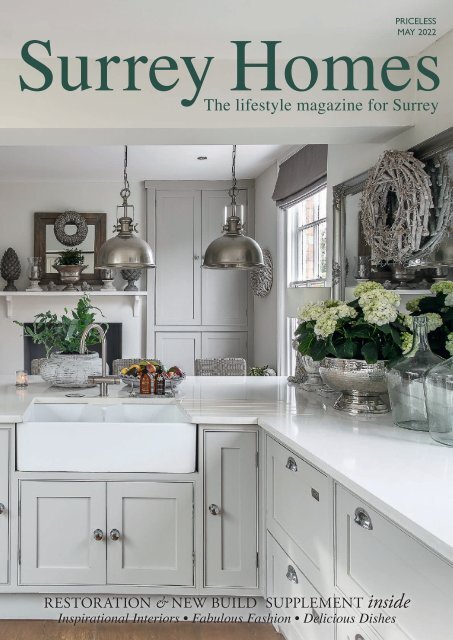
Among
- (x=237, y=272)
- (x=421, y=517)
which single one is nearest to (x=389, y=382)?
(x=421, y=517)

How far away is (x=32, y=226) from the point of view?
6.55 metres

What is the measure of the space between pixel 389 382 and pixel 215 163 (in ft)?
13.6

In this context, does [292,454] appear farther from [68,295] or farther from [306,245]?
[68,295]

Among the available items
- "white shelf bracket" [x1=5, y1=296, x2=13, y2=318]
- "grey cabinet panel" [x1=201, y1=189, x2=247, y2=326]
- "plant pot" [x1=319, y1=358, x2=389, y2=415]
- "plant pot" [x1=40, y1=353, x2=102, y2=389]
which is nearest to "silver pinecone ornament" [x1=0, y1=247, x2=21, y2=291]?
"white shelf bracket" [x1=5, y1=296, x2=13, y2=318]

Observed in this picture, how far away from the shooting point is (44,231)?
257 inches

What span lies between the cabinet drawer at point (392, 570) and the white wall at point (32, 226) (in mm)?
5342

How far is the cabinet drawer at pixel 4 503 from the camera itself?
228 centimetres

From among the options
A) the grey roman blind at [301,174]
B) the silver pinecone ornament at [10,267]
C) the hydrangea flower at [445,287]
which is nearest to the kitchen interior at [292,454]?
the hydrangea flower at [445,287]

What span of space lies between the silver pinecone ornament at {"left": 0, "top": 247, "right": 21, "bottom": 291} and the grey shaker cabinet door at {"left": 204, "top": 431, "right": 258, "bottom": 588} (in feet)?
15.6

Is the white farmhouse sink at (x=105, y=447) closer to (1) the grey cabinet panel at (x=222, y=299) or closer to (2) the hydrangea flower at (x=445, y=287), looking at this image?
(2) the hydrangea flower at (x=445, y=287)

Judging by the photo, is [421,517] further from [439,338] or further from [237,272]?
[237,272]

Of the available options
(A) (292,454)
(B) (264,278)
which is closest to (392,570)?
(A) (292,454)

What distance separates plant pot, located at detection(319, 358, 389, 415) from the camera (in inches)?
88.0

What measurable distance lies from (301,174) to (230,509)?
9.79 feet
